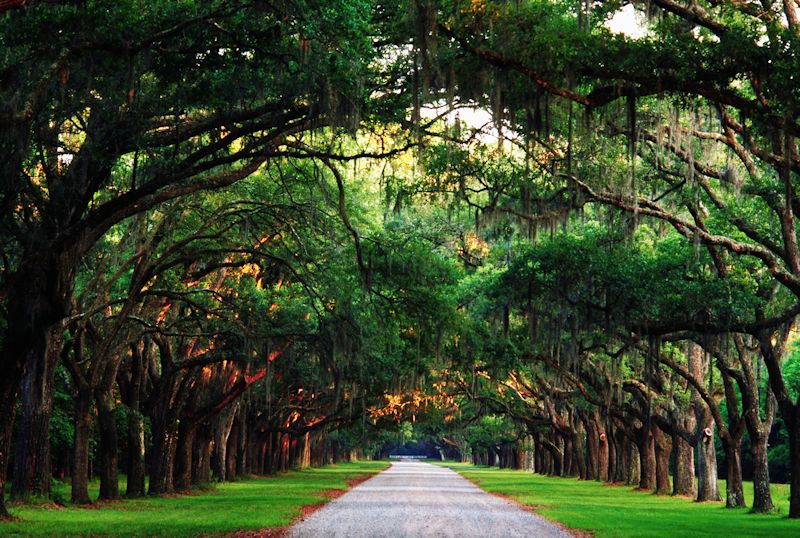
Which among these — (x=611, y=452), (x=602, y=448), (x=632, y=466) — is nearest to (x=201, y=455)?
(x=632, y=466)

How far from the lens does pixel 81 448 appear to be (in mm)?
27828

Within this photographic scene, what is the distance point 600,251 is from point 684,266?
8.65 ft

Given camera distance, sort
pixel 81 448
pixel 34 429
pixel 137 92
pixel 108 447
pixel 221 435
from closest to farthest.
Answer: pixel 137 92 → pixel 34 429 → pixel 81 448 → pixel 108 447 → pixel 221 435

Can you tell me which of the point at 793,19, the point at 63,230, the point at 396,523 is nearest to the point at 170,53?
the point at 63,230

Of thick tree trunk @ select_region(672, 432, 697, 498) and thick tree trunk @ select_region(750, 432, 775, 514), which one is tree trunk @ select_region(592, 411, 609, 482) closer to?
thick tree trunk @ select_region(672, 432, 697, 498)

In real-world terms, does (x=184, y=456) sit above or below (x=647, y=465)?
above

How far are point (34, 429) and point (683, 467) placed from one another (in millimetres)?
28315

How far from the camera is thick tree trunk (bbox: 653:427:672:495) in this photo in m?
44.6

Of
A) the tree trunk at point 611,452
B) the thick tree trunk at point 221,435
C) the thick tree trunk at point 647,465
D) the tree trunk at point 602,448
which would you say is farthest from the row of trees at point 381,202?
the tree trunk at point 602,448

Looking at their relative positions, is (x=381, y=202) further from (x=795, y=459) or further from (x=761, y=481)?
(x=761, y=481)

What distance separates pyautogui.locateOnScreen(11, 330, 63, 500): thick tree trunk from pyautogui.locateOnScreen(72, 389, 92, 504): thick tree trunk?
1.25 m

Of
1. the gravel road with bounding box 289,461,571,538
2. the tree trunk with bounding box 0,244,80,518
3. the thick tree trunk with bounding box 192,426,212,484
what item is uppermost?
the tree trunk with bounding box 0,244,80,518

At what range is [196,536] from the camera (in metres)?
17.8

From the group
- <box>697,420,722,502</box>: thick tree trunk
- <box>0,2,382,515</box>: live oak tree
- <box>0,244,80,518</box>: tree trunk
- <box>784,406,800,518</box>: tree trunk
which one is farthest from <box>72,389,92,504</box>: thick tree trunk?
<box>697,420,722,502</box>: thick tree trunk
